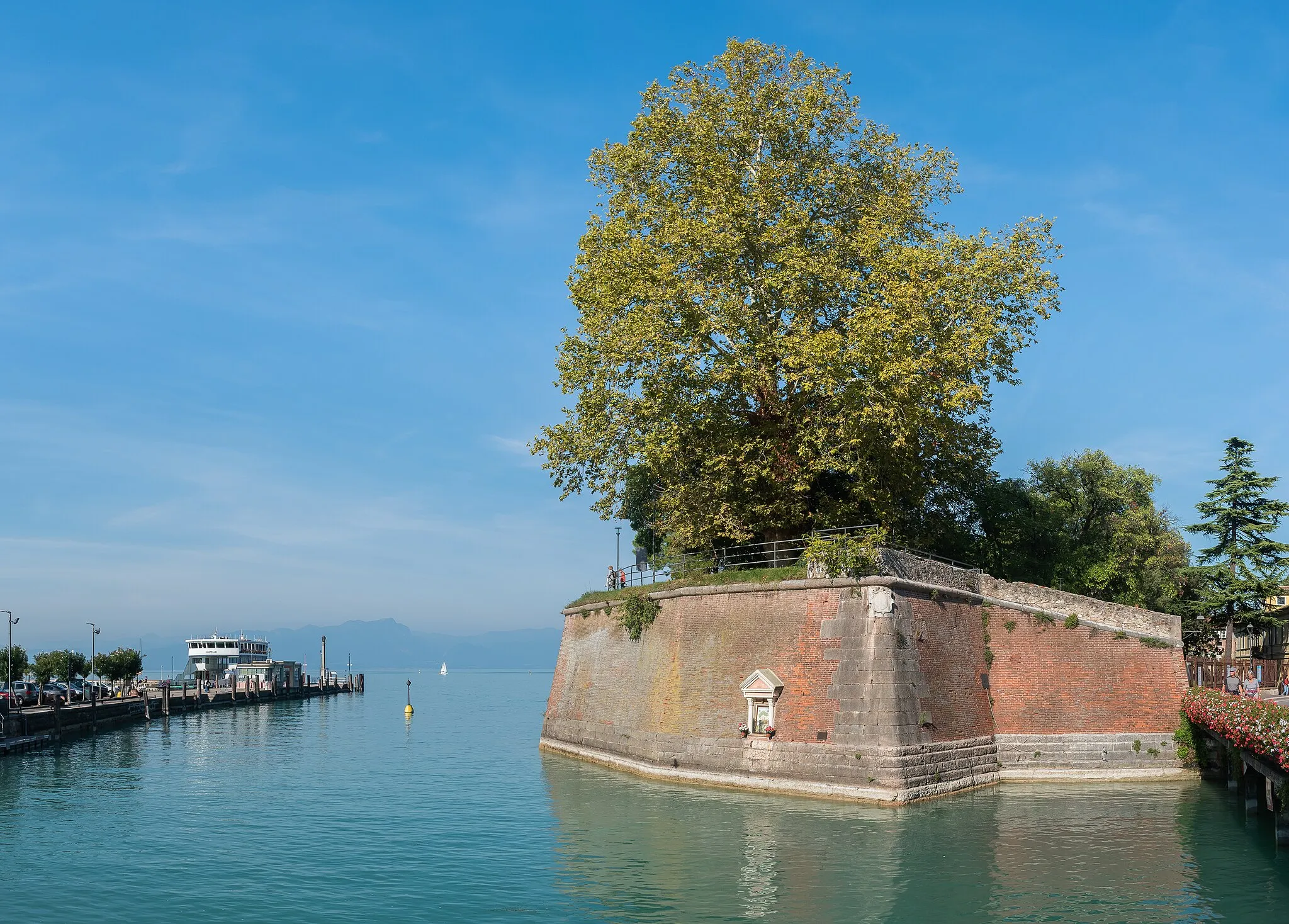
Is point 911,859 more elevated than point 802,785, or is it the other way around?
point 802,785

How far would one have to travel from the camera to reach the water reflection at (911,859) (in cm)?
1883

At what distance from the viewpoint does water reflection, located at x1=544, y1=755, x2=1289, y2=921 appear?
18.8 metres

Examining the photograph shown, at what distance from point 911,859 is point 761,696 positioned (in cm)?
869

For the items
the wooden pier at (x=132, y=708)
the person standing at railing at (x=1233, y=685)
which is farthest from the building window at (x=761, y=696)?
the wooden pier at (x=132, y=708)

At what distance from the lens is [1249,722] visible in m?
23.8

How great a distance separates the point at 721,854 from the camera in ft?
74.0

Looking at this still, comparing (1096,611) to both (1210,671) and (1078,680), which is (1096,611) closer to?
(1078,680)

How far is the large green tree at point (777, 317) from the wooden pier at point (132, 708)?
31805 millimetres

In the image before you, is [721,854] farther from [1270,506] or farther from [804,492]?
[1270,506]

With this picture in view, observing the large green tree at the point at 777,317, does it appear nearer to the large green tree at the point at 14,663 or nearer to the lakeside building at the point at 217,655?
the large green tree at the point at 14,663

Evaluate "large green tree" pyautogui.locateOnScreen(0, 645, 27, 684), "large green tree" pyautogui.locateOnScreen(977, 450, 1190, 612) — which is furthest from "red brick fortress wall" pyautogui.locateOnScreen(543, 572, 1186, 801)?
"large green tree" pyautogui.locateOnScreen(0, 645, 27, 684)

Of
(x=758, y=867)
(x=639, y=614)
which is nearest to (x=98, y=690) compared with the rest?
(x=639, y=614)

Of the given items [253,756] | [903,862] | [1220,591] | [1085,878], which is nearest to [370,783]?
[253,756]

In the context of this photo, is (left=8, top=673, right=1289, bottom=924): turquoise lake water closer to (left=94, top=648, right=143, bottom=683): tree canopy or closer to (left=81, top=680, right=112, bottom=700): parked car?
(left=81, top=680, right=112, bottom=700): parked car
